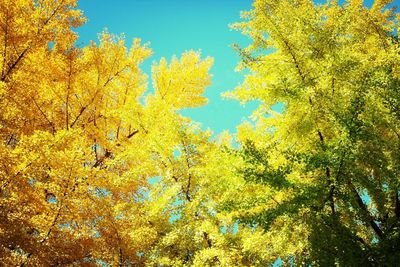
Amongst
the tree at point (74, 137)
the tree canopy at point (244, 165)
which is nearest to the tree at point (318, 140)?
the tree canopy at point (244, 165)

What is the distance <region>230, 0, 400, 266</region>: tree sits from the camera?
4.69m

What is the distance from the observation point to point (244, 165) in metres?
5.10

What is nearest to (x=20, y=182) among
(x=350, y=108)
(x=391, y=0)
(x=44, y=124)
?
(x=44, y=124)

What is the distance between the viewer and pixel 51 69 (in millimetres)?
8102

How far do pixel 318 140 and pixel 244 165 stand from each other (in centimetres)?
160

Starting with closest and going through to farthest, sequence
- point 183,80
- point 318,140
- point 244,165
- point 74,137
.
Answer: point 244,165
point 318,140
point 74,137
point 183,80

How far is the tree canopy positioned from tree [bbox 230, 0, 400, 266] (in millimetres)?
25

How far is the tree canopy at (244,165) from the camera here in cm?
480

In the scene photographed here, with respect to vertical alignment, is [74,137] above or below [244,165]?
above

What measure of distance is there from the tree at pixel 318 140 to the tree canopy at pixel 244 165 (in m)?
0.02

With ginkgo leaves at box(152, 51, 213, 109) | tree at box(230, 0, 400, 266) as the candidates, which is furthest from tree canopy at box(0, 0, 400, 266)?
ginkgo leaves at box(152, 51, 213, 109)

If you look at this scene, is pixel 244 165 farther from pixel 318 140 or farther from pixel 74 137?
pixel 74 137

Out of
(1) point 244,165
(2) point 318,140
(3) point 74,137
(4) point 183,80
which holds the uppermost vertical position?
(4) point 183,80

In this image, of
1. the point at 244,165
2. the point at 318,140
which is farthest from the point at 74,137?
the point at 318,140
